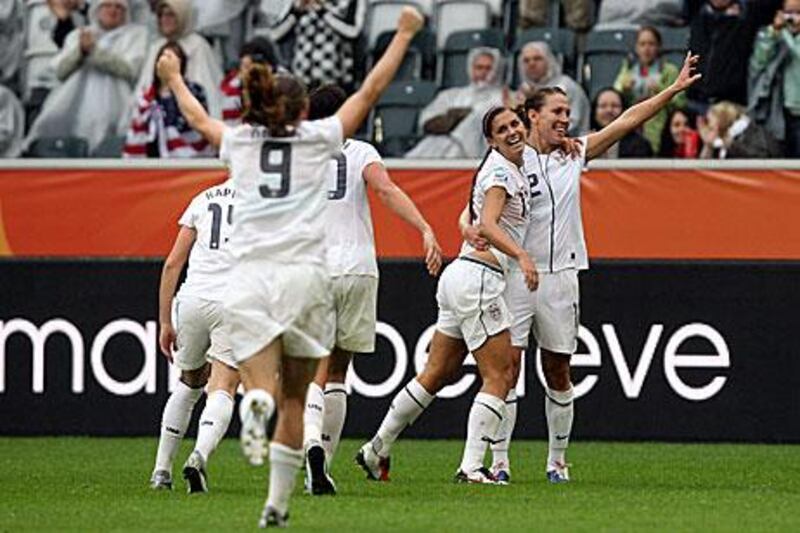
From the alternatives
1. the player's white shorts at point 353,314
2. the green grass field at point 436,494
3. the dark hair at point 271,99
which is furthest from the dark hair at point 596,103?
the dark hair at point 271,99

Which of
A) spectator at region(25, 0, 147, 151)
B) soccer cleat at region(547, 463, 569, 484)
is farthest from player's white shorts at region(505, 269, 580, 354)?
spectator at region(25, 0, 147, 151)

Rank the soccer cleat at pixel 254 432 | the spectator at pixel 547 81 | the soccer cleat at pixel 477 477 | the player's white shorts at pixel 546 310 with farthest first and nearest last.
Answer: the spectator at pixel 547 81 < the player's white shorts at pixel 546 310 < the soccer cleat at pixel 477 477 < the soccer cleat at pixel 254 432

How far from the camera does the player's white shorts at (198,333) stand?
11609mm

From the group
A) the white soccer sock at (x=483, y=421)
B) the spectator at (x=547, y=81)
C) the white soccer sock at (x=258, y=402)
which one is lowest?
the white soccer sock at (x=483, y=421)

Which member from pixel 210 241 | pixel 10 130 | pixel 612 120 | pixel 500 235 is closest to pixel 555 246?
pixel 500 235

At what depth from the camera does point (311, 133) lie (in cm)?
929

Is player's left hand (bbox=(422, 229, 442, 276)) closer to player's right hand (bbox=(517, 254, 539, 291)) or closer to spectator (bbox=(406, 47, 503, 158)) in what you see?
player's right hand (bbox=(517, 254, 539, 291))

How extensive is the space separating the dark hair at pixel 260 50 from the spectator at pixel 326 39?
0.24 m

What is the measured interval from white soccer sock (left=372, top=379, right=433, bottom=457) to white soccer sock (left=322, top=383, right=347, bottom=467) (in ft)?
1.41

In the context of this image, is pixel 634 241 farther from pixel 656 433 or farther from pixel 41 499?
pixel 41 499

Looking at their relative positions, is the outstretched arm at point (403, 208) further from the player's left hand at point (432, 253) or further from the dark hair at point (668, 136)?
the dark hair at point (668, 136)

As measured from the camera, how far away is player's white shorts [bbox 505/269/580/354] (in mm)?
12523

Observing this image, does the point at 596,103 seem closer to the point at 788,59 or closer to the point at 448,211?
the point at 788,59

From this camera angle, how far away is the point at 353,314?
11680 mm
